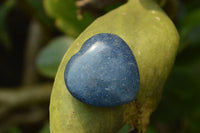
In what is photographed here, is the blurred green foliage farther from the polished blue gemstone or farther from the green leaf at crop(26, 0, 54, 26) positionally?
the polished blue gemstone

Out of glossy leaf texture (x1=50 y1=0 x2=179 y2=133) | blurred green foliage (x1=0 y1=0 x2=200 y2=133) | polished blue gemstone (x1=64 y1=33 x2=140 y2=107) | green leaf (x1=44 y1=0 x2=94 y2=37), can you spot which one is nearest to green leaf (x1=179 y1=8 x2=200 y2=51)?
blurred green foliage (x1=0 y1=0 x2=200 y2=133)

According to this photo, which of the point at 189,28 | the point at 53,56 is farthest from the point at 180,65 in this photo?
the point at 53,56

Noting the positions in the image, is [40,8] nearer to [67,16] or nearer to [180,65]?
[67,16]

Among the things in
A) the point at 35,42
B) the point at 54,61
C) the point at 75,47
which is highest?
the point at 75,47

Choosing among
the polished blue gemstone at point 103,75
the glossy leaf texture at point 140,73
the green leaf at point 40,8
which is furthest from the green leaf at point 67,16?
the polished blue gemstone at point 103,75

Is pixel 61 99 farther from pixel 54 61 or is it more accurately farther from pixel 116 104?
pixel 54 61

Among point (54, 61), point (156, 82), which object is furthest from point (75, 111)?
point (54, 61)

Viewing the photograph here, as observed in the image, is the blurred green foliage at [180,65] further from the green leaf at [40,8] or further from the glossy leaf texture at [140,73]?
the glossy leaf texture at [140,73]
